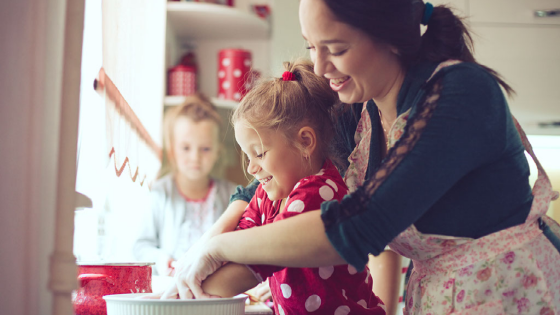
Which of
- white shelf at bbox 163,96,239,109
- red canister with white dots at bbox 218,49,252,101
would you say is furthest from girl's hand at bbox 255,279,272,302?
red canister with white dots at bbox 218,49,252,101

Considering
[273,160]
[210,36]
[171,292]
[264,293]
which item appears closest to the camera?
[171,292]

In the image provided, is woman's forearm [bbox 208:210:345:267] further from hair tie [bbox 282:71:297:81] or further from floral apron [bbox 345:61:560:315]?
hair tie [bbox 282:71:297:81]

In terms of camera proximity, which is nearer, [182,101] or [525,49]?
[525,49]

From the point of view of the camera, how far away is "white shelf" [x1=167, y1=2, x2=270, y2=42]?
254 cm

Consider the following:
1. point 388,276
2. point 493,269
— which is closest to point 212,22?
point 388,276

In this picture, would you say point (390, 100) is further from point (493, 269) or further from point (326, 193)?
point (493, 269)

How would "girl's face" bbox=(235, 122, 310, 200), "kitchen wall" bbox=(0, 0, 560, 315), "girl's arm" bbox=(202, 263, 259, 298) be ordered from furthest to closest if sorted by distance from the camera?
"girl's face" bbox=(235, 122, 310, 200) < "girl's arm" bbox=(202, 263, 259, 298) < "kitchen wall" bbox=(0, 0, 560, 315)

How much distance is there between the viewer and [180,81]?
8.59 ft

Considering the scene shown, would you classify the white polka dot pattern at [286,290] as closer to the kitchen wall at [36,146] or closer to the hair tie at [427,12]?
the kitchen wall at [36,146]

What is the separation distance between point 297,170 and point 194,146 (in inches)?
61.0

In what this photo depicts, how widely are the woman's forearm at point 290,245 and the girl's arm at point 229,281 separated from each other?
0.07ft

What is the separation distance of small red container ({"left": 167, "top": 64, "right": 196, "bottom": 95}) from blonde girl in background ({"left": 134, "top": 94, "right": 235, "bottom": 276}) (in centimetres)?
16

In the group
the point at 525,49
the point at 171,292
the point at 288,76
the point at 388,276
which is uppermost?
the point at 525,49

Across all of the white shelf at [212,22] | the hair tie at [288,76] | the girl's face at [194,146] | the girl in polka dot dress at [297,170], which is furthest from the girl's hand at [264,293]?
the white shelf at [212,22]
